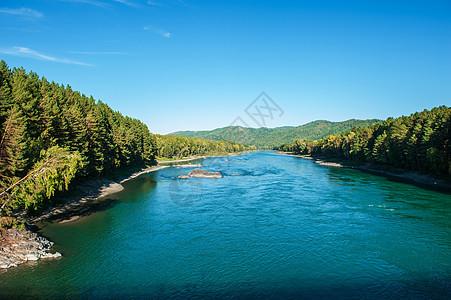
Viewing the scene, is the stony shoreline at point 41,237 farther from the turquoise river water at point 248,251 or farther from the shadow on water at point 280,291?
the shadow on water at point 280,291

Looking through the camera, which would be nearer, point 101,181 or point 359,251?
point 359,251

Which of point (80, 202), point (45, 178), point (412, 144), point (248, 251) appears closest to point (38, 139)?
point (45, 178)

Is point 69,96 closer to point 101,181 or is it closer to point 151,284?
point 101,181

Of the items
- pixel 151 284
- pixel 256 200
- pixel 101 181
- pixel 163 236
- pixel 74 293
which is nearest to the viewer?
pixel 74 293

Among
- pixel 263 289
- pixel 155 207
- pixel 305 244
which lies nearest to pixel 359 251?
pixel 305 244

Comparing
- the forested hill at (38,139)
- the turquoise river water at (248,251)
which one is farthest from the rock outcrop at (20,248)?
the forested hill at (38,139)

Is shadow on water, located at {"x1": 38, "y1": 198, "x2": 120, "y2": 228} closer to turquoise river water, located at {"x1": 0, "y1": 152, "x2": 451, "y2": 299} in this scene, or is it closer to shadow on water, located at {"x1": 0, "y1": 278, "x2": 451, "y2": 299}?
turquoise river water, located at {"x1": 0, "y1": 152, "x2": 451, "y2": 299}

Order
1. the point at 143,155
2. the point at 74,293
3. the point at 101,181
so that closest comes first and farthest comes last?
the point at 74,293, the point at 101,181, the point at 143,155
